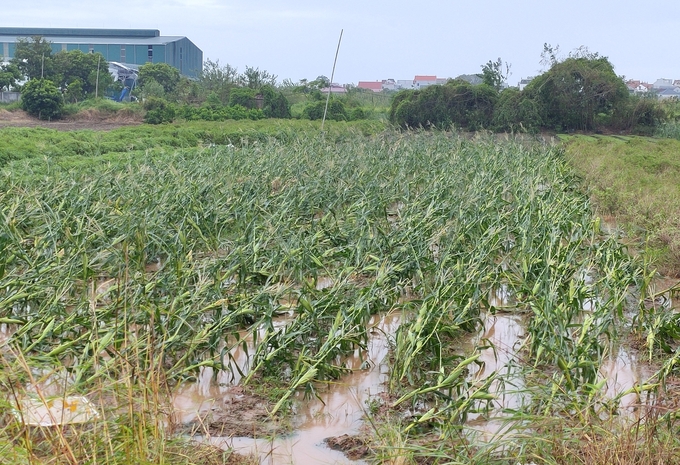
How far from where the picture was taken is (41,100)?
25.5m

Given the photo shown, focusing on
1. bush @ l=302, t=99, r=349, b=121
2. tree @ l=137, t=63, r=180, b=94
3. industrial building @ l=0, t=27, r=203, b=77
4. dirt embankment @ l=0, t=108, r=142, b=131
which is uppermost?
industrial building @ l=0, t=27, r=203, b=77

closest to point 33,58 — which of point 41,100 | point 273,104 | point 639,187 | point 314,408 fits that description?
point 41,100

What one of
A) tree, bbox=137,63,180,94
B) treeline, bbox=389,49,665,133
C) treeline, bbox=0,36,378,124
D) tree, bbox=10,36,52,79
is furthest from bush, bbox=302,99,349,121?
tree, bbox=10,36,52,79

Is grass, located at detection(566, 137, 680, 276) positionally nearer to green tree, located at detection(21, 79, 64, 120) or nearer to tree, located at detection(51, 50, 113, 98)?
green tree, located at detection(21, 79, 64, 120)

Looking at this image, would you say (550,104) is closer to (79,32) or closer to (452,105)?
(452,105)

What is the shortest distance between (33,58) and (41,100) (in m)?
9.33

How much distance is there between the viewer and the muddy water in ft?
10.5

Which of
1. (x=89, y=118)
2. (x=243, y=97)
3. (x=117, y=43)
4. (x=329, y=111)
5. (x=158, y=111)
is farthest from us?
(x=117, y=43)

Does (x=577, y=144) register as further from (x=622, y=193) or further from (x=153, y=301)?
(x=153, y=301)

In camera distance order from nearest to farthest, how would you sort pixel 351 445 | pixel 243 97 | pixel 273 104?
pixel 351 445
pixel 273 104
pixel 243 97

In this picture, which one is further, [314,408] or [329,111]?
[329,111]

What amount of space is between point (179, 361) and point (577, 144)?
14.3m

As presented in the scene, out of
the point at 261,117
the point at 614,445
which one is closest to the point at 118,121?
the point at 261,117

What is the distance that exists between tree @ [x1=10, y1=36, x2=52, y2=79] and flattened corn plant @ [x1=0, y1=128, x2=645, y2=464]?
27318 mm
